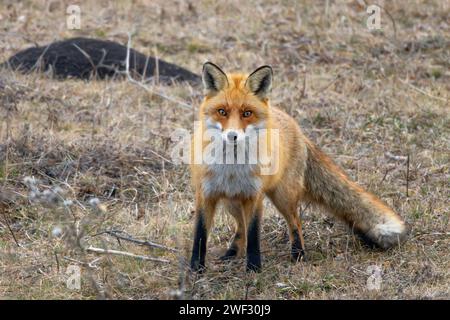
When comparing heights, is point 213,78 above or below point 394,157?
above

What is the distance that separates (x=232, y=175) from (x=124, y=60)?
4.60 meters

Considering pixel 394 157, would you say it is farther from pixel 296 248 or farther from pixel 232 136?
pixel 232 136

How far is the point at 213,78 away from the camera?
4492mm

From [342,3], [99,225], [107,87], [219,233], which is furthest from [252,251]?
[342,3]

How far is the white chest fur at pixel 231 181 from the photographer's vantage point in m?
4.55

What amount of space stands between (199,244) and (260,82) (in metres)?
1.07

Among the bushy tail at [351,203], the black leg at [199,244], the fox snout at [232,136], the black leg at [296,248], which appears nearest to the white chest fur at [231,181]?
the black leg at [199,244]

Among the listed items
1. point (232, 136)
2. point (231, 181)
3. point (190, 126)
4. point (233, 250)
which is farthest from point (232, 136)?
point (190, 126)

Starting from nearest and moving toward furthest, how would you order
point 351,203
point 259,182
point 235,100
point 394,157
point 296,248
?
1. point 235,100
2. point 259,182
3. point 296,248
4. point 351,203
5. point 394,157

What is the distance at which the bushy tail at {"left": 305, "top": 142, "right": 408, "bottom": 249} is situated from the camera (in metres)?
5.00

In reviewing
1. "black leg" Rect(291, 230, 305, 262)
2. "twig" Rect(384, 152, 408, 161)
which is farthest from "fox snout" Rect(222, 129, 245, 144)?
"twig" Rect(384, 152, 408, 161)

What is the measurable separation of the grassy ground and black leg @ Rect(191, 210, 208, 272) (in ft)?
0.31

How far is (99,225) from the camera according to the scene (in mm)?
5320

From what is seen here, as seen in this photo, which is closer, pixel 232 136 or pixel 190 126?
pixel 232 136
